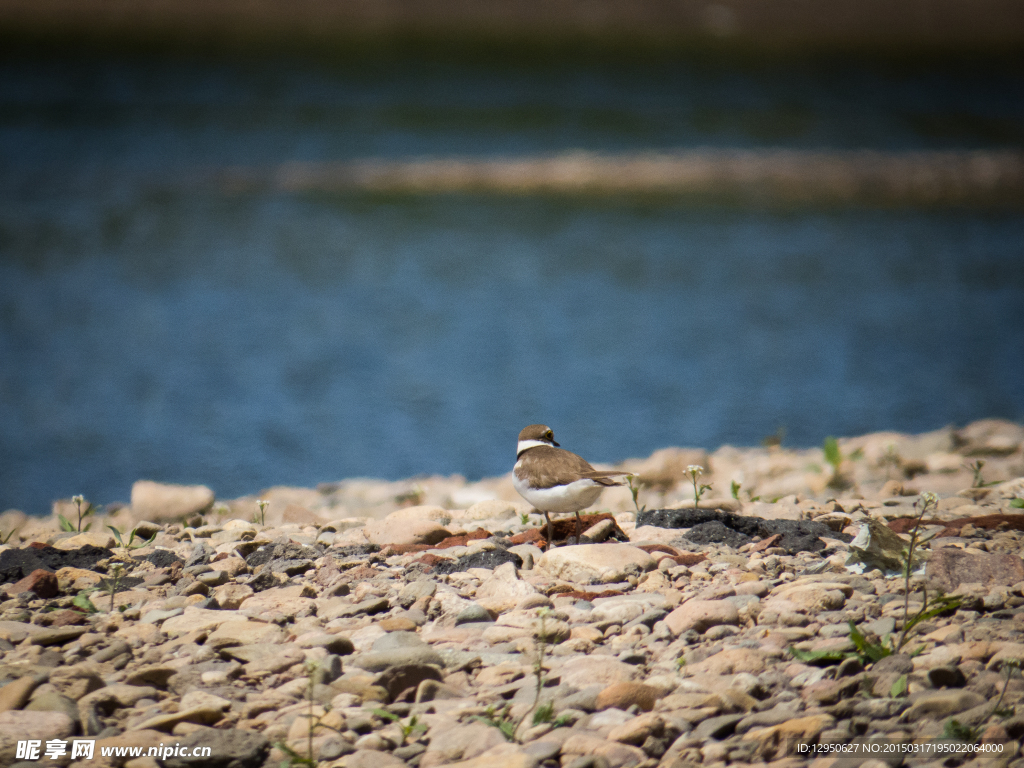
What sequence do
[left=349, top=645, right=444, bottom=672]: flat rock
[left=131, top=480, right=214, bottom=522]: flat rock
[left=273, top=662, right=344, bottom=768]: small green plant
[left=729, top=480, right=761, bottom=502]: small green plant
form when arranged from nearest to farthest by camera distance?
1. [left=273, top=662, right=344, bottom=768]: small green plant
2. [left=349, top=645, right=444, bottom=672]: flat rock
3. [left=729, top=480, right=761, bottom=502]: small green plant
4. [left=131, top=480, right=214, bottom=522]: flat rock

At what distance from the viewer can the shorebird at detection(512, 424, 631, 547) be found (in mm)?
3246

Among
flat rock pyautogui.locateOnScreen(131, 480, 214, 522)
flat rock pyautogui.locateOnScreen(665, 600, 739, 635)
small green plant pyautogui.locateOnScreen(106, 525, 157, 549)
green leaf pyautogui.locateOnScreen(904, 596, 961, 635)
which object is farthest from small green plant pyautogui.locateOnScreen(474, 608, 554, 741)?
flat rock pyautogui.locateOnScreen(131, 480, 214, 522)

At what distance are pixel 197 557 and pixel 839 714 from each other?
7.79ft

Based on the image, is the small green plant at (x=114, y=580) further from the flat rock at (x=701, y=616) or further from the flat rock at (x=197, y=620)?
the flat rock at (x=701, y=616)

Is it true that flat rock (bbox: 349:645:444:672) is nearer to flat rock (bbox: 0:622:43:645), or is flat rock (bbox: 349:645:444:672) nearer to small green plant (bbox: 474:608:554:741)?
small green plant (bbox: 474:608:554:741)

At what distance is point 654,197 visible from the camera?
50.3ft

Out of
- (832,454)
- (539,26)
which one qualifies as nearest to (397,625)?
(832,454)

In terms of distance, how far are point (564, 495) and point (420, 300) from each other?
703 cm

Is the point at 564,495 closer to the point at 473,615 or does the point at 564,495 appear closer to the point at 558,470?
the point at 558,470

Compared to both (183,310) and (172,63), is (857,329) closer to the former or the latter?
(183,310)

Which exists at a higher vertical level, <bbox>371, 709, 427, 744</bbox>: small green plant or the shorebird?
the shorebird

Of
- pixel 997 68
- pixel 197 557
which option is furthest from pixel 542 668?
pixel 997 68

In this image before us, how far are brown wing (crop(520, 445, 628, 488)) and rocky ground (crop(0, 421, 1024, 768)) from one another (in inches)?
10.2

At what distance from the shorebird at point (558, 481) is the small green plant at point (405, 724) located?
107 centimetres
